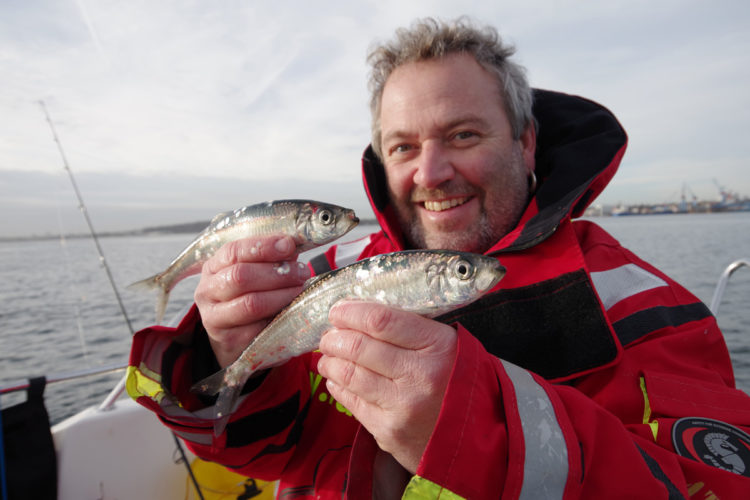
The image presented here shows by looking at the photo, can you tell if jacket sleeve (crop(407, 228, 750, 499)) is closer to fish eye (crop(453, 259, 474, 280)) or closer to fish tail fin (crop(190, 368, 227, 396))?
fish eye (crop(453, 259, 474, 280))

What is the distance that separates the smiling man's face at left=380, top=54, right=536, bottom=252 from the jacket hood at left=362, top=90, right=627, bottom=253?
0.30 metres

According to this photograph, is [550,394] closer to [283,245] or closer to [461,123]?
[283,245]

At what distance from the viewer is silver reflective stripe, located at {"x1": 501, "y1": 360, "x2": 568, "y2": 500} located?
1.38 metres

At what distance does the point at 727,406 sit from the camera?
2.03 m

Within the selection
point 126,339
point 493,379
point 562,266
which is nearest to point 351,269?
point 493,379

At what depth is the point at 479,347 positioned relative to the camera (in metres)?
1.57

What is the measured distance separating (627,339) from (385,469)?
5.61ft

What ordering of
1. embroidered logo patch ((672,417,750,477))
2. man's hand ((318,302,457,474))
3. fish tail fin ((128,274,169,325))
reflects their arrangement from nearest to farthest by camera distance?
man's hand ((318,302,457,474)) < embroidered logo patch ((672,417,750,477)) < fish tail fin ((128,274,169,325))

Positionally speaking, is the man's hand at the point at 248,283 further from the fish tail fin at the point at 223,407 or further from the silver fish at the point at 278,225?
the fish tail fin at the point at 223,407

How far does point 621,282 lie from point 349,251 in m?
2.49

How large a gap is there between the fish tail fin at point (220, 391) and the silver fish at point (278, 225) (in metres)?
0.85

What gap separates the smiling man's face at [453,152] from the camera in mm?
3273

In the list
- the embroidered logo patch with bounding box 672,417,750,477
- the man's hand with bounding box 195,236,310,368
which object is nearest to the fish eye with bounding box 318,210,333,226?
the man's hand with bounding box 195,236,310,368

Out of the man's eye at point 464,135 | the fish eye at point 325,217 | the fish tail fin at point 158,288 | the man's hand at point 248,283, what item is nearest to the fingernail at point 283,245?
the man's hand at point 248,283
